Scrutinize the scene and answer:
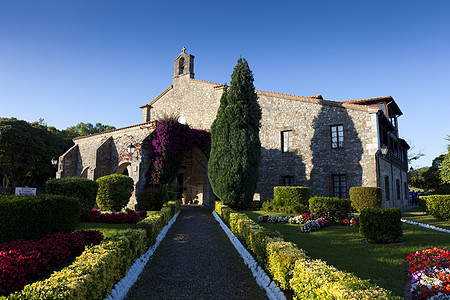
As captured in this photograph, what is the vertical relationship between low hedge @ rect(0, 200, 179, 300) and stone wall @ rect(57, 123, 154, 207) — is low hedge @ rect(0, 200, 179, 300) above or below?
below

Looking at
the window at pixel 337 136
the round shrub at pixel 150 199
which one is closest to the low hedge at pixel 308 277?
the round shrub at pixel 150 199

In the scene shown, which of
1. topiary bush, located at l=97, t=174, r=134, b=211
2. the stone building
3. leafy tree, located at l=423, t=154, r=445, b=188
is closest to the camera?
topiary bush, located at l=97, t=174, r=134, b=211

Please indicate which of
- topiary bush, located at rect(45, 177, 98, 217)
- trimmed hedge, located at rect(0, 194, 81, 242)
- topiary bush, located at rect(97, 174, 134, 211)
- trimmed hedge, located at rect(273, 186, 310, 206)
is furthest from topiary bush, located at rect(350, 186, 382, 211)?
trimmed hedge, located at rect(0, 194, 81, 242)

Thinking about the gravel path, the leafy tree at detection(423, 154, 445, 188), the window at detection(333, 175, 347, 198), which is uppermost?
the leafy tree at detection(423, 154, 445, 188)

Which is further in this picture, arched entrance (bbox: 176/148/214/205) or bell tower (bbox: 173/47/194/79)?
bell tower (bbox: 173/47/194/79)

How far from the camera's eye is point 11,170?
2808 centimetres

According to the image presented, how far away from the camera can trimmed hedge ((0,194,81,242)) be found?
6734 mm

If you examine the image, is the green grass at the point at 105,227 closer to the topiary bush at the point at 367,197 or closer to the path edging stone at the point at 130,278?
the path edging stone at the point at 130,278

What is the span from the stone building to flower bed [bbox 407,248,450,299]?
12054mm

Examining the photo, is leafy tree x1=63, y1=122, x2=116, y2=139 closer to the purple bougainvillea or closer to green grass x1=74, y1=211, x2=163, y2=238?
the purple bougainvillea

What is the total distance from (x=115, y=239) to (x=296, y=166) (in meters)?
14.5

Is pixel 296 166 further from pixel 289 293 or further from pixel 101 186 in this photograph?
pixel 289 293

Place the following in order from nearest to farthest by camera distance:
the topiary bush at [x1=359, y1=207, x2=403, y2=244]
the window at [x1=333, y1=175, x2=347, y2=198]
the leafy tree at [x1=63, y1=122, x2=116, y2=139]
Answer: the topiary bush at [x1=359, y1=207, x2=403, y2=244]
the window at [x1=333, y1=175, x2=347, y2=198]
the leafy tree at [x1=63, y1=122, x2=116, y2=139]

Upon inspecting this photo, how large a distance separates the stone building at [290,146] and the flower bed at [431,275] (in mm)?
12054
